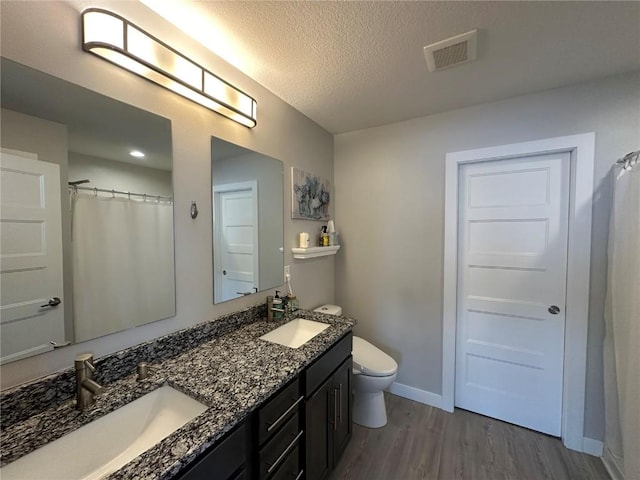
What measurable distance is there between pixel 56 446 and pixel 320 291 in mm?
1853

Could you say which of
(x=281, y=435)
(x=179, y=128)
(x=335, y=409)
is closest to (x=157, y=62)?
(x=179, y=128)

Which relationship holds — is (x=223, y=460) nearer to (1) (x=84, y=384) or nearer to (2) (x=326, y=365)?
(1) (x=84, y=384)

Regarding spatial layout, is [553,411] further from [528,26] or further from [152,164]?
[152,164]

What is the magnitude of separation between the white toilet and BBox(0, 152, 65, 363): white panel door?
1687 millimetres

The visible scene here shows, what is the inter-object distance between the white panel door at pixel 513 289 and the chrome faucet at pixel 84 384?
231 centimetres

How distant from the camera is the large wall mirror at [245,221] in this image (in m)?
1.49


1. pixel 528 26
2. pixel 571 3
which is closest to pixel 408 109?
pixel 528 26

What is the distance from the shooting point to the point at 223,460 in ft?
2.72

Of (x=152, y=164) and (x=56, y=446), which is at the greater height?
(x=152, y=164)

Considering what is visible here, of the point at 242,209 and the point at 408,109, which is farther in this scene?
the point at 408,109

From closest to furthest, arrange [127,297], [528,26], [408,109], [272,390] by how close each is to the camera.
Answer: [272,390]
[127,297]
[528,26]
[408,109]

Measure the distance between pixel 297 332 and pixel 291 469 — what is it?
0.71 metres

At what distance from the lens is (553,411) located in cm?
193


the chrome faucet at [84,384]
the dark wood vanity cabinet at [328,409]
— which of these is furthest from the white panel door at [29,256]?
the dark wood vanity cabinet at [328,409]
